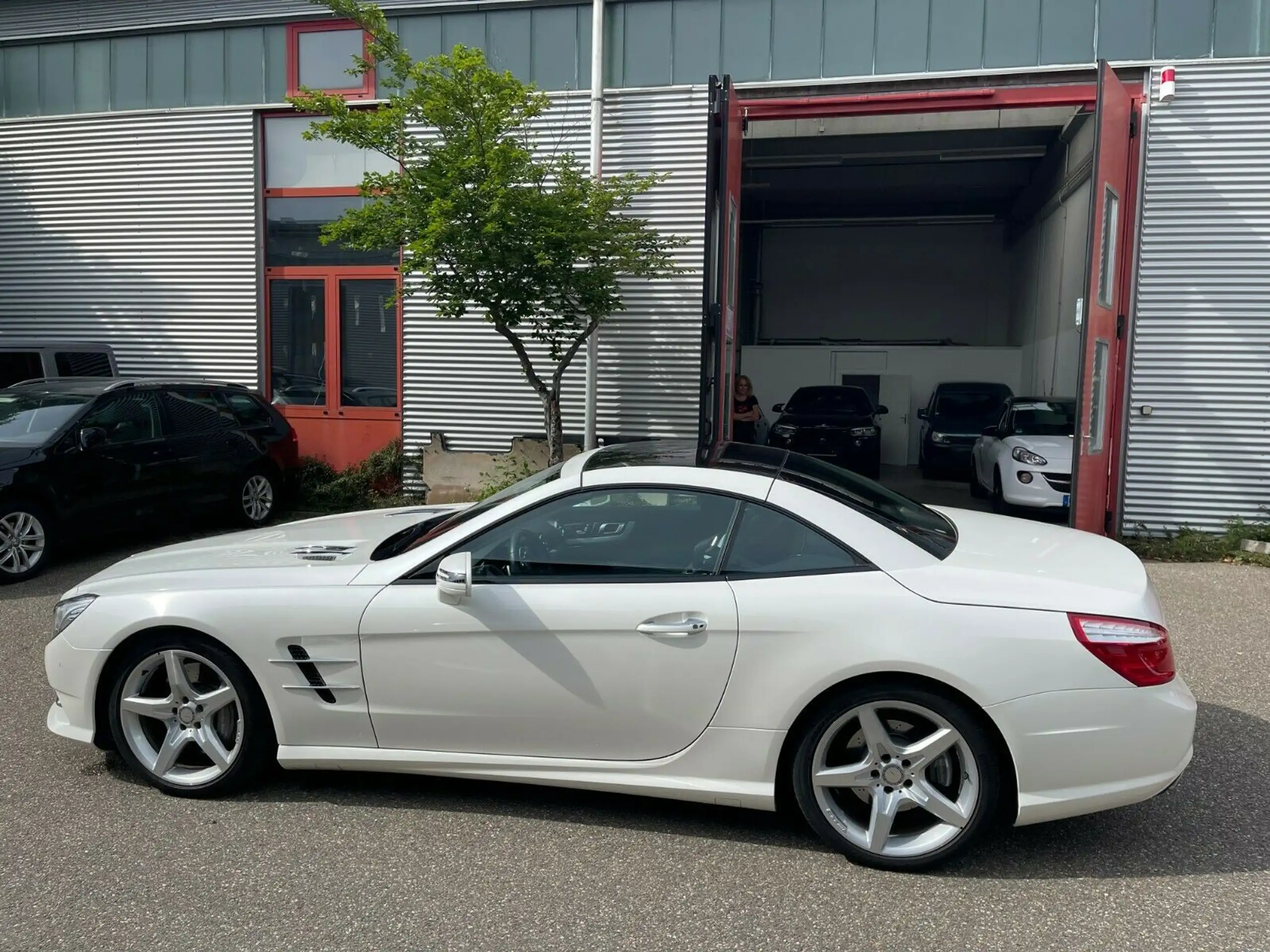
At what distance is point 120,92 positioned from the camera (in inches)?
497

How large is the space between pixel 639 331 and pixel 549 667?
763 cm

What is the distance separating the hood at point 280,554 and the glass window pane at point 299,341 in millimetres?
7460

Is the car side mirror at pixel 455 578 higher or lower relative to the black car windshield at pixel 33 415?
lower

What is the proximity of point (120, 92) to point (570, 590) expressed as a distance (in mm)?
11743

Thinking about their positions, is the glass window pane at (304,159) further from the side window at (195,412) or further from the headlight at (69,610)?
the headlight at (69,610)

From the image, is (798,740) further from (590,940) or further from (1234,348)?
(1234,348)

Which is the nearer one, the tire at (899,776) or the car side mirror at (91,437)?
the tire at (899,776)

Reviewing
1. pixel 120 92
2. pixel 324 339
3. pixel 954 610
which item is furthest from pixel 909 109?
pixel 120 92

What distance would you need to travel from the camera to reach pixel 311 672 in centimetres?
405

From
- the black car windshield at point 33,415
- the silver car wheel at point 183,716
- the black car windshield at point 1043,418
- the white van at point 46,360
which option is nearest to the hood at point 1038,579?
the silver car wheel at point 183,716

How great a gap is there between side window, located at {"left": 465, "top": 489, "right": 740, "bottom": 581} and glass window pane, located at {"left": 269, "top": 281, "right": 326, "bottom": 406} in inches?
356

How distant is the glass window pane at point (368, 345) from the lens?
12.1 metres

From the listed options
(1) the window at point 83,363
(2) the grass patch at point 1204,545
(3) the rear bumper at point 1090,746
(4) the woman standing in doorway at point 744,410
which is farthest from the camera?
(4) the woman standing in doorway at point 744,410

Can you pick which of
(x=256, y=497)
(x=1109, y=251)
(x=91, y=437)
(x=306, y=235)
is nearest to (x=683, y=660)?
(x=91, y=437)
